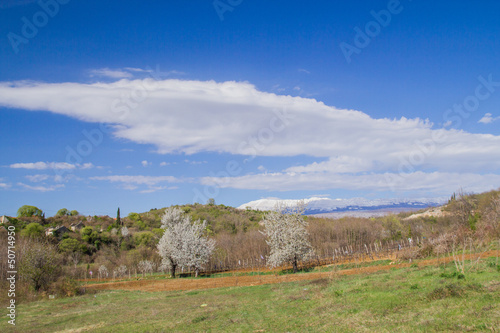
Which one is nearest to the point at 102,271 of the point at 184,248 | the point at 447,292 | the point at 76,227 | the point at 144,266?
the point at 144,266

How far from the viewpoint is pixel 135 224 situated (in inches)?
4326

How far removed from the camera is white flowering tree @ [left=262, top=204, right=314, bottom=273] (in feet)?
133

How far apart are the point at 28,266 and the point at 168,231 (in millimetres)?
26839

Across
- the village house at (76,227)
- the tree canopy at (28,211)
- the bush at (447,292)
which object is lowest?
the bush at (447,292)

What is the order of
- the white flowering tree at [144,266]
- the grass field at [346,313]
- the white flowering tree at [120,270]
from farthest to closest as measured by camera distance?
the white flowering tree at [144,266] → the white flowering tree at [120,270] → the grass field at [346,313]

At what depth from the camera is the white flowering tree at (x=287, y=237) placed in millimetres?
40469

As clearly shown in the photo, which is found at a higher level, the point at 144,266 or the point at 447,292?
the point at 447,292

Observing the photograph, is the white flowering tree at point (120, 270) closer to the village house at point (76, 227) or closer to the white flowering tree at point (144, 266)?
the white flowering tree at point (144, 266)

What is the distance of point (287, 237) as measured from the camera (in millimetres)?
41156

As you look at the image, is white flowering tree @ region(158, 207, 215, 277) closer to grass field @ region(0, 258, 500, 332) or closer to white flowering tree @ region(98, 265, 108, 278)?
white flowering tree @ region(98, 265, 108, 278)

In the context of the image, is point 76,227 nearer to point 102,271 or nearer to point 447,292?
point 102,271

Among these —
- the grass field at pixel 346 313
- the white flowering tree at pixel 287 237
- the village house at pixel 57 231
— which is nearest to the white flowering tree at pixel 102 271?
the village house at pixel 57 231

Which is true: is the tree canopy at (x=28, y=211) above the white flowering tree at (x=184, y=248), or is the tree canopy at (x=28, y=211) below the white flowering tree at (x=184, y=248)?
above

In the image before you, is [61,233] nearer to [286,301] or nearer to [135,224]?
[135,224]
